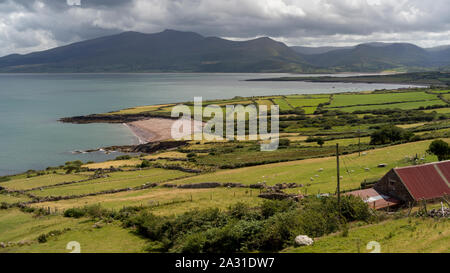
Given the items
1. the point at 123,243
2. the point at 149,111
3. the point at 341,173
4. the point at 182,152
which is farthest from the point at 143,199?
the point at 149,111

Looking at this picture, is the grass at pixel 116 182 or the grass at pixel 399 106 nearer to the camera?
the grass at pixel 116 182

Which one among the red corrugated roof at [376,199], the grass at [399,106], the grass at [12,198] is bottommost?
the grass at [12,198]

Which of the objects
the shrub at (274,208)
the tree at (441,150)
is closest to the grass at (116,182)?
the shrub at (274,208)

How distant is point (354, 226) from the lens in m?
23.6

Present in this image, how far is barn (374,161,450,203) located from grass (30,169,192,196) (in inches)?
1125

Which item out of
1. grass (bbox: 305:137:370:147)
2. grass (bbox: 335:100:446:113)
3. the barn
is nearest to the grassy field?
the barn

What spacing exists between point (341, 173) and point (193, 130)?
2714 inches

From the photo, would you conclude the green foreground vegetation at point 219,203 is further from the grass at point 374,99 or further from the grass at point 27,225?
the grass at point 374,99

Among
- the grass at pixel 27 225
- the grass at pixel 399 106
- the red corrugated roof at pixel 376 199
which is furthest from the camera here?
the grass at pixel 399 106

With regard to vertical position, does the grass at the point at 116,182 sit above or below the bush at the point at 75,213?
below

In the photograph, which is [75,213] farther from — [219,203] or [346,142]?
[346,142]

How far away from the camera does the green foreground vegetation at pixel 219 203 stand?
2269cm

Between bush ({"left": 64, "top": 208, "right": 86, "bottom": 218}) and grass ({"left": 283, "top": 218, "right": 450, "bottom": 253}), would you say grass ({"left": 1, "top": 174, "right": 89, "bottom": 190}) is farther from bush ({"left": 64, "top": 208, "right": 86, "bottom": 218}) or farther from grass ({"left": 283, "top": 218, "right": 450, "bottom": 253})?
grass ({"left": 283, "top": 218, "right": 450, "bottom": 253})

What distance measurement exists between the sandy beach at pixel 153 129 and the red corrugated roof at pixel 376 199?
7084cm
